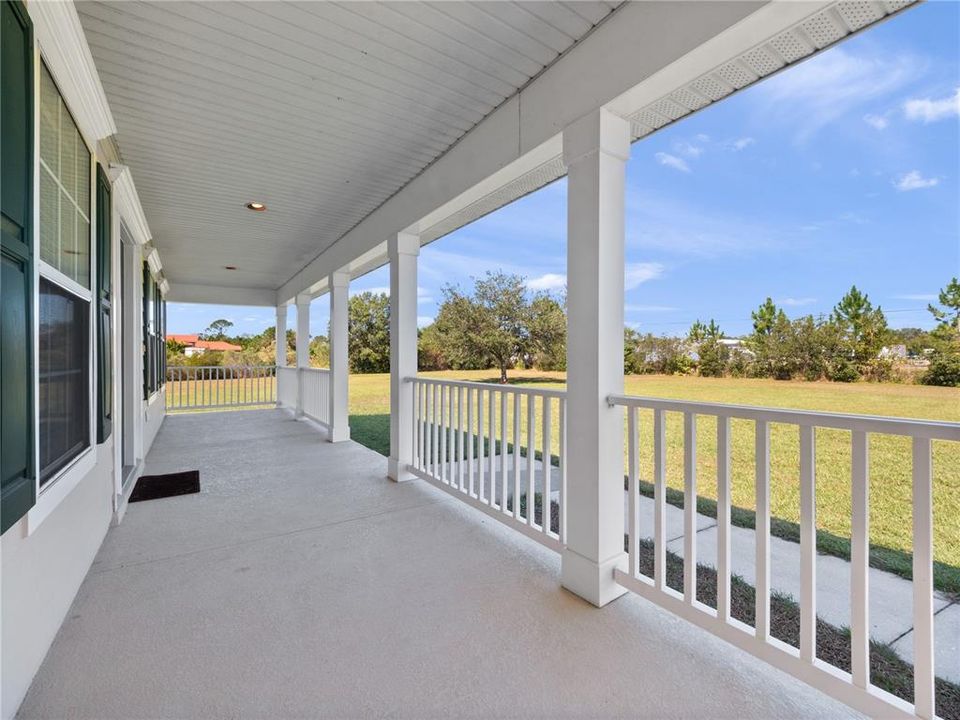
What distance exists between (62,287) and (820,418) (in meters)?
2.81

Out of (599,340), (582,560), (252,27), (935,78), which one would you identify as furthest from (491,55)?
(935,78)

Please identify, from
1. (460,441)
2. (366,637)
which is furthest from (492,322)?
(366,637)

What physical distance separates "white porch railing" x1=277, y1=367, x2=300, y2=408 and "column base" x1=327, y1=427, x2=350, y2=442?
275cm

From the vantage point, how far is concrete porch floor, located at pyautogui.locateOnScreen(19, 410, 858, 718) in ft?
4.64

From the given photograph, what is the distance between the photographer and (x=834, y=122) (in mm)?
5633

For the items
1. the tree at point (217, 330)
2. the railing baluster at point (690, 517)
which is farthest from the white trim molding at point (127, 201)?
the tree at point (217, 330)

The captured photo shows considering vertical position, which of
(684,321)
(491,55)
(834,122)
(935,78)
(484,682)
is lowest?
(484,682)

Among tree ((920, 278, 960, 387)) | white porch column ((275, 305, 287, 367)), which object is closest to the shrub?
tree ((920, 278, 960, 387))

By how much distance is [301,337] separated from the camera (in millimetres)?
7500

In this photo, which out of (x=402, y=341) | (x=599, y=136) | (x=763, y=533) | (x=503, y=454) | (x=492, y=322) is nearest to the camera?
(x=763, y=533)

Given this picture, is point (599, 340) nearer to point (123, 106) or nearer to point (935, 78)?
point (123, 106)

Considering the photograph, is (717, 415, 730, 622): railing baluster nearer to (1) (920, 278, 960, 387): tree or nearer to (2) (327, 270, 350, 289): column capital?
(1) (920, 278, 960, 387): tree

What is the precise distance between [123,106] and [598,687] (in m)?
3.71

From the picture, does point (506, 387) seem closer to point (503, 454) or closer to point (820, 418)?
point (503, 454)
